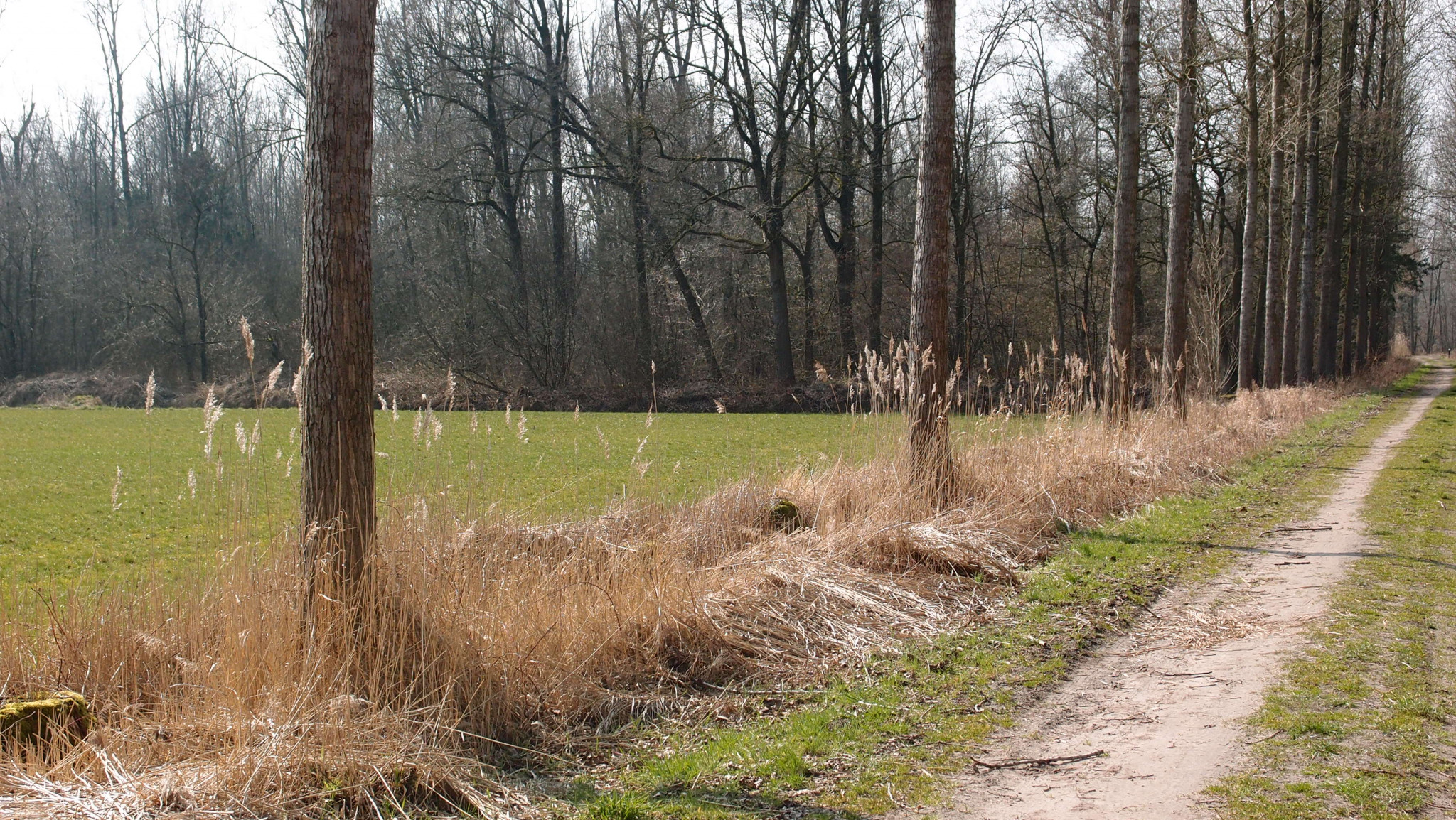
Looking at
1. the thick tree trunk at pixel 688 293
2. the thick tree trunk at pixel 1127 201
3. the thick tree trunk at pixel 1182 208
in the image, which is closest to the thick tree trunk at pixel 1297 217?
the thick tree trunk at pixel 1182 208

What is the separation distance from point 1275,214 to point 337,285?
67.9 ft

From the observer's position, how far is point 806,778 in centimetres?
346

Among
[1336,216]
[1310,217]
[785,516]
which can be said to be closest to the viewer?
[785,516]

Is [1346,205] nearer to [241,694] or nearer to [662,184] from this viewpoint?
[662,184]

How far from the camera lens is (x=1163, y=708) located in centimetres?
402

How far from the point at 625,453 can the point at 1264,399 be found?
11.4 meters

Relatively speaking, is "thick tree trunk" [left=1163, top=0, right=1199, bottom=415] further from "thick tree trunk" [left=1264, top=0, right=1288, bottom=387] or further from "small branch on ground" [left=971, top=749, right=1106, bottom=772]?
"small branch on ground" [left=971, top=749, right=1106, bottom=772]

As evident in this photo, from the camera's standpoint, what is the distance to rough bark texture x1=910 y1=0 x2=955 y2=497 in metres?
7.88

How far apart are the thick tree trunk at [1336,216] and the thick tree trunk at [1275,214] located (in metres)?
1.78

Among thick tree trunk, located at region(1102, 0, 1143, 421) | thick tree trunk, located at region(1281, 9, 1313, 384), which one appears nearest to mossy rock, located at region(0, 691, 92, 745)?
thick tree trunk, located at region(1102, 0, 1143, 421)

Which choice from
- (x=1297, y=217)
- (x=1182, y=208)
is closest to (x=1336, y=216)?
(x=1297, y=217)

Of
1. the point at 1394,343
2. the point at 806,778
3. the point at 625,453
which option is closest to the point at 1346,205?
the point at 1394,343

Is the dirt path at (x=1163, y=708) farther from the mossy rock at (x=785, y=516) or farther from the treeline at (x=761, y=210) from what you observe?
the treeline at (x=761, y=210)

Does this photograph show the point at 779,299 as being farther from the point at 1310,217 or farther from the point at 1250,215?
the point at 1310,217
